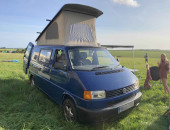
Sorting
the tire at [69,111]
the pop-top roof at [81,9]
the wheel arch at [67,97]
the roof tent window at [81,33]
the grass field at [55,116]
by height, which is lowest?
the grass field at [55,116]

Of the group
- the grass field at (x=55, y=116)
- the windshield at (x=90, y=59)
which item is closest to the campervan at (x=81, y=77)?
the windshield at (x=90, y=59)

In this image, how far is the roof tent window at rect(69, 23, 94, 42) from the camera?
4629mm

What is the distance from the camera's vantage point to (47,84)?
404cm

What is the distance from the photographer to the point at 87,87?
2.50 meters

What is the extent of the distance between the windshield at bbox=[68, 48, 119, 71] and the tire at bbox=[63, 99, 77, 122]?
0.87 meters

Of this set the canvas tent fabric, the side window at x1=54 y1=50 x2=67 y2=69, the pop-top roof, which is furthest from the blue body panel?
the pop-top roof

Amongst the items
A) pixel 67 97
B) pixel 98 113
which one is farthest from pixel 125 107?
pixel 67 97

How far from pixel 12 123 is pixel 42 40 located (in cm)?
404

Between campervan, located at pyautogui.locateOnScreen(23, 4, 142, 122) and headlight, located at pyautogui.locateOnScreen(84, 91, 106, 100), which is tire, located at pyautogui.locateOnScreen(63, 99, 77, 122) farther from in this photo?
headlight, located at pyautogui.locateOnScreen(84, 91, 106, 100)

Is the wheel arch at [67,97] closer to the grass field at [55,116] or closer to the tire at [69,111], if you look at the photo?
the tire at [69,111]

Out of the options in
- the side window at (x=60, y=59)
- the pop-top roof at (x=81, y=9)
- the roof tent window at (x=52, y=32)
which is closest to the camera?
the side window at (x=60, y=59)

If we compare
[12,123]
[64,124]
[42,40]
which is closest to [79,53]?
[64,124]

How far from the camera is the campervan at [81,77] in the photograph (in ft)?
8.21

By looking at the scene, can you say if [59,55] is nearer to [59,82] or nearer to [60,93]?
[59,82]
